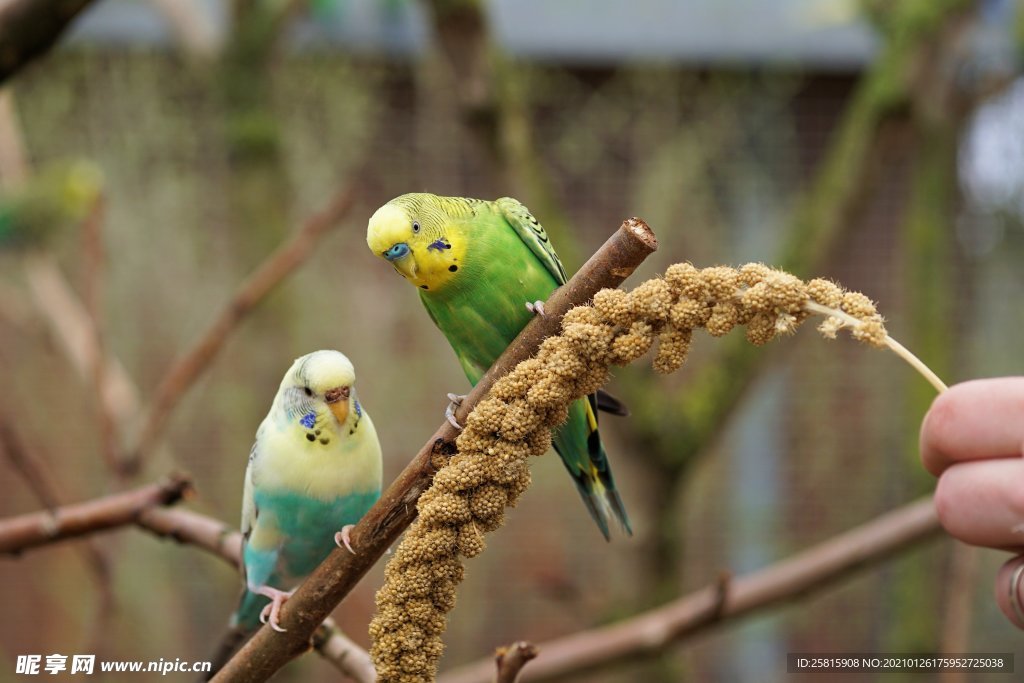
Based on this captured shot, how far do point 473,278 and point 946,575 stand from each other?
1.90 meters

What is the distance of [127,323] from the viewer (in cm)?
273

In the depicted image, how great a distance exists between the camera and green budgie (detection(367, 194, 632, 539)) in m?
0.84

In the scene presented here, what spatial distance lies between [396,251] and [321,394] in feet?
0.45

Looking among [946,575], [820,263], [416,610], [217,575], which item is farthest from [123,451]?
[946,575]

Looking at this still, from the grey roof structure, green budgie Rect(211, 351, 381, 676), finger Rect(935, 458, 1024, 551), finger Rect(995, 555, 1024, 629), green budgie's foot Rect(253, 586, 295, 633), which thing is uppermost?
the grey roof structure

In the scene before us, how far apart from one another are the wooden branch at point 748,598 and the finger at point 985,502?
0.90 metres

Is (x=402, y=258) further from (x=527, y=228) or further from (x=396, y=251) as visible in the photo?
(x=527, y=228)

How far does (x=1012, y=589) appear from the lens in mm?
662

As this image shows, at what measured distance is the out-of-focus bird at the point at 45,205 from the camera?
165cm

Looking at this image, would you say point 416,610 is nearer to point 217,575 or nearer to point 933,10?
point 933,10

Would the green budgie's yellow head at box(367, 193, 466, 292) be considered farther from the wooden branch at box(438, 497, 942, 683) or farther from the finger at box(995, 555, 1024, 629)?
the wooden branch at box(438, 497, 942, 683)

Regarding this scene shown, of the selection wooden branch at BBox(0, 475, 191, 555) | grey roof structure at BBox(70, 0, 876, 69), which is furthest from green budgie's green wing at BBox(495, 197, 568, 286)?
grey roof structure at BBox(70, 0, 876, 69)

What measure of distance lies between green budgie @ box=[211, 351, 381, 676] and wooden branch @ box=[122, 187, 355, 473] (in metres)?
0.60

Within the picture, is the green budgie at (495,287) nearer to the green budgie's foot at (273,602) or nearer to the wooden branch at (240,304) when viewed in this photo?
the green budgie's foot at (273,602)
